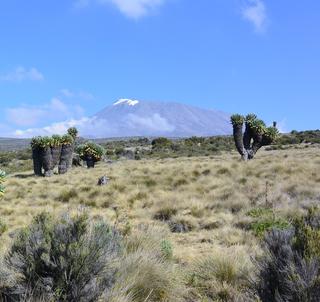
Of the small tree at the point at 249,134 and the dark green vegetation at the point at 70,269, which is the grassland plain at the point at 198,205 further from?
the small tree at the point at 249,134

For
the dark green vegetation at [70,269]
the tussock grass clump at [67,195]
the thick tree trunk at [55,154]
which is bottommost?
the tussock grass clump at [67,195]

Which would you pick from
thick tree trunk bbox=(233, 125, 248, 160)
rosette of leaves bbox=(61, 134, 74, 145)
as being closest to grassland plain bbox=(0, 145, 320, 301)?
rosette of leaves bbox=(61, 134, 74, 145)

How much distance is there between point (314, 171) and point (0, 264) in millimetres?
16774

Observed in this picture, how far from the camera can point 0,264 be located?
6.09 m

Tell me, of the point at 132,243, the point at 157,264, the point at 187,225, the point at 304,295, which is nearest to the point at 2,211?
the point at 187,225

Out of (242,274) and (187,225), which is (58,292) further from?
(187,225)

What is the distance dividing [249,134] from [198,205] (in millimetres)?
21792

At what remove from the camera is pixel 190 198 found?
18.7 m

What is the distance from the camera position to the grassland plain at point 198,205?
334 inches

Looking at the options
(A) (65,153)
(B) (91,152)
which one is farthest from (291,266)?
(B) (91,152)

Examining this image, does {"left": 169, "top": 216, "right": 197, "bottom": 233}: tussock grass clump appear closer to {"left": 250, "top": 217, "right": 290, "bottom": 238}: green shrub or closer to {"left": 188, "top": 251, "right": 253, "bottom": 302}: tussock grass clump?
{"left": 250, "top": 217, "right": 290, "bottom": 238}: green shrub

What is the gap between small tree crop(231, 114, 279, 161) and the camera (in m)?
37.1

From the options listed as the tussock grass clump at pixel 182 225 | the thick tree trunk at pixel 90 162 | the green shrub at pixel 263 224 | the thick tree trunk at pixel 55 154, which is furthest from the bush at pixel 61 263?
the thick tree trunk at pixel 90 162

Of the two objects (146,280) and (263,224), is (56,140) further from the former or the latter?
(146,280)
